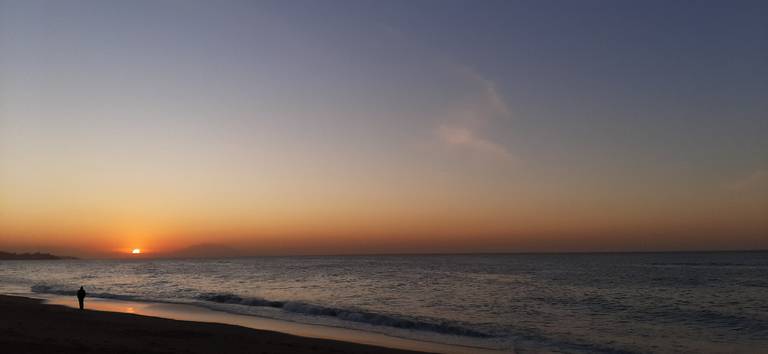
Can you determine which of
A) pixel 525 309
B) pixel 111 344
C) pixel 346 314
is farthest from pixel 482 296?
pixel 111 344

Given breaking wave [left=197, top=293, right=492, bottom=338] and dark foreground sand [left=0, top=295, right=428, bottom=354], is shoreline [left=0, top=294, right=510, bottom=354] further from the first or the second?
breaking wave [left=197, top=293, right=492, bottom=338]

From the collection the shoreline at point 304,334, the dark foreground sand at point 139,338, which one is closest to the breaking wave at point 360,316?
the shoreline at point 304,334

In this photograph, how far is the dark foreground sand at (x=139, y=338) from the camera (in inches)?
599

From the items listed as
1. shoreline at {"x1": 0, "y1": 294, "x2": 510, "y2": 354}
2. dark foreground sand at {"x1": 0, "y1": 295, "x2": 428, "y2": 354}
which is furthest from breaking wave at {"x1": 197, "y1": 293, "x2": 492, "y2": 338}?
dark foreground sand at {"x1": 0, "y1": 295, "x2": 428, "y2": 354}

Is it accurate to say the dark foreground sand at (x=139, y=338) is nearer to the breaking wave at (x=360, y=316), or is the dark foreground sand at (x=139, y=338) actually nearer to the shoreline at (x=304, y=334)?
the shoreline at (x=304, y=334)

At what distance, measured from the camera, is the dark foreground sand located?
1521 centimetres

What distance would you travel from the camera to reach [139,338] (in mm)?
17844

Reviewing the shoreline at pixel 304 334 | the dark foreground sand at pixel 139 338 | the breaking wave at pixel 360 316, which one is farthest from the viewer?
the breaking wave at pixel 360 316

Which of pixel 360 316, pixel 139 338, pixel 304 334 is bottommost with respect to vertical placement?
pixel 360 316

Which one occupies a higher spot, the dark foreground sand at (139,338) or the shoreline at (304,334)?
the dark foreground sand at (139,338)

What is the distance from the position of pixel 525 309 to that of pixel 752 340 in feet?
40.0

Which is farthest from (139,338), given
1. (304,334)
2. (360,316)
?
(360,316)

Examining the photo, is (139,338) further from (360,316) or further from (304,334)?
(360,316)

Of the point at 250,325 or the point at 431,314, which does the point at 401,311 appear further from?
the point at 250,325
